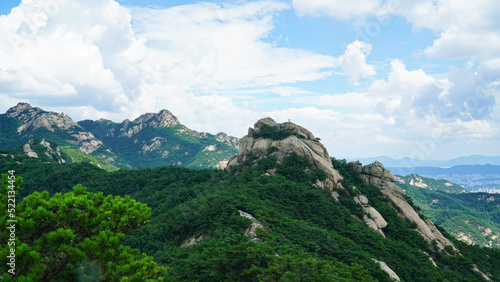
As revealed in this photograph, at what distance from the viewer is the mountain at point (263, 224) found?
1238 cm

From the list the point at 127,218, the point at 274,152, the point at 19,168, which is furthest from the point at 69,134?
the point at 127,218

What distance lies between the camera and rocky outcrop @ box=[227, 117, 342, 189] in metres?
52.0

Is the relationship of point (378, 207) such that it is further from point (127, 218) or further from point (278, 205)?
point (127, 218)

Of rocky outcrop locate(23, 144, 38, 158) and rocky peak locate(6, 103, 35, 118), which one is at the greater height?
rocky peak locate(6, 103, 35, 118)

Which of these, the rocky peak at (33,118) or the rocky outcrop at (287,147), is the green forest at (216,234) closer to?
the rocky outcrop at (287,147)

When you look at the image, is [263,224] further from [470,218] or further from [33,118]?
[33,118]

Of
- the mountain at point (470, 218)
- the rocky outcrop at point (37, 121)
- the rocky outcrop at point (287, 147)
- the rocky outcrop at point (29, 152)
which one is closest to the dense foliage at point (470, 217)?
the mountain at point (470, 218)

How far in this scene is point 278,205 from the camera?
38531 millimetres

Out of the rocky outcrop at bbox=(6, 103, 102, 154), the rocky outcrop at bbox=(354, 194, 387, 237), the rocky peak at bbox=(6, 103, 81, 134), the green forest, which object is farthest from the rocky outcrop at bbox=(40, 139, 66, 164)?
the rocky outcrop at bbox=(354, 194, 387, 237)

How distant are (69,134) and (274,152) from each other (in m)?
187

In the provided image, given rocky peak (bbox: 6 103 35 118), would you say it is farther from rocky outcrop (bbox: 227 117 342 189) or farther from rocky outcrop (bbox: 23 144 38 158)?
rocky outcrop (bbox: 227 117 342 189)

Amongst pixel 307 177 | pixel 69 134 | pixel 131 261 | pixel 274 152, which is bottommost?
pixel 131 261

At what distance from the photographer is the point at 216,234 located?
27.2 m

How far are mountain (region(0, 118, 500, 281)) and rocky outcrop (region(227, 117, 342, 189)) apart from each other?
222mm
